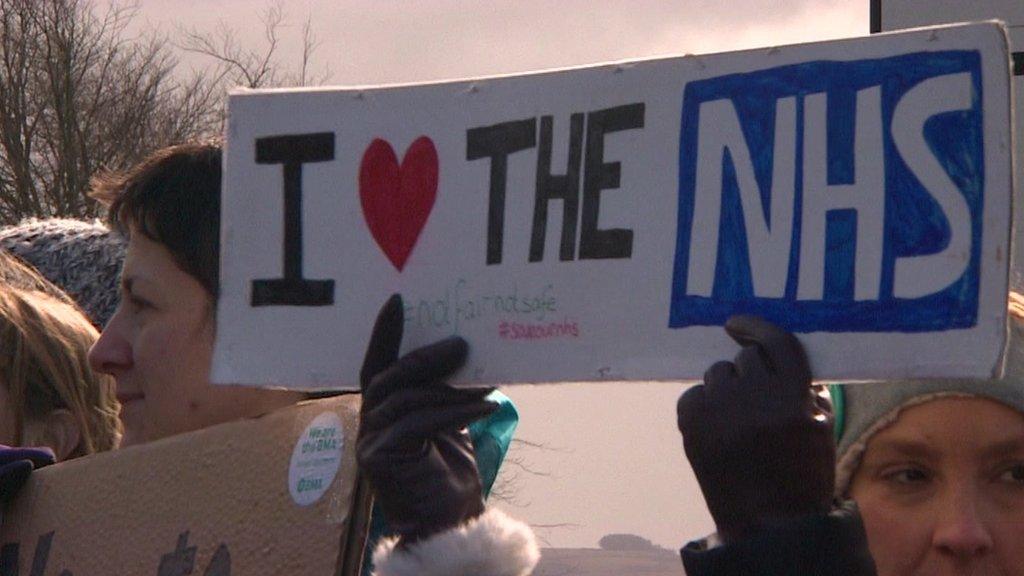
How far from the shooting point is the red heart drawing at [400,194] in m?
2.30

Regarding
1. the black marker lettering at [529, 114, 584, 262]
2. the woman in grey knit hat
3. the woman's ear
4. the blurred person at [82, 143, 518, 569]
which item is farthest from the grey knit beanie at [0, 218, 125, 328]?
the woman in grey knit hat

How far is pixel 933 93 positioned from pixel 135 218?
142 centimetres

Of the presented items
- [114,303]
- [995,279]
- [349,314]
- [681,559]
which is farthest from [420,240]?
[114,303]

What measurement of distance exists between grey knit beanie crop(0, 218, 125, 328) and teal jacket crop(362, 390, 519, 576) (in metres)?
1.14

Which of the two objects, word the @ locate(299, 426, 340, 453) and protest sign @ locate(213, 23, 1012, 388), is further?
word the @ locate(299, 426, 340, 453)

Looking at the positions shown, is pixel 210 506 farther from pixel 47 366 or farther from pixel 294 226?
pixel 47 366

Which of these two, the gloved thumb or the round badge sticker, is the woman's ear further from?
the gloved thumb

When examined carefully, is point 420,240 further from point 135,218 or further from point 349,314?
point 135,218

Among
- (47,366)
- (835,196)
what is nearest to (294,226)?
(835,196)

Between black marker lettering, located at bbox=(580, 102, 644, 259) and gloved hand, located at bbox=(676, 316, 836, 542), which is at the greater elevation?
black marker lettering, located at bbox=(580, 102, 644, 259)

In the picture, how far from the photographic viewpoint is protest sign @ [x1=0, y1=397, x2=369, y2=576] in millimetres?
2459

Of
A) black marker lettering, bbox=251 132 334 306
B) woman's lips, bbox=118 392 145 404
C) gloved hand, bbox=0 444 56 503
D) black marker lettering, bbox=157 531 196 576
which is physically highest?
black marker lettering, bbox=251 132 334 306

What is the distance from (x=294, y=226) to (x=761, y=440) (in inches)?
29.2

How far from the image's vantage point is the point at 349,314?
2.32 meters
